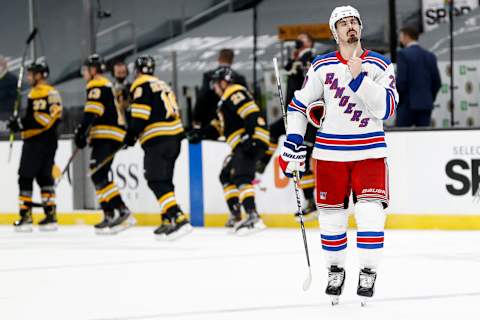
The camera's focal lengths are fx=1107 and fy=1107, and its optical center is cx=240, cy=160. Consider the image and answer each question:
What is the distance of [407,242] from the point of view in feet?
25.1

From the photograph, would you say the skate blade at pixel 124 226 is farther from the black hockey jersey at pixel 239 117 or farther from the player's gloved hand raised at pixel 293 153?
the player's gloved hand raised at pixel 293 153

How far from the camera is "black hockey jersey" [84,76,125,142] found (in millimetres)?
8781

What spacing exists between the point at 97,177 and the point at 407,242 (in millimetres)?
2715

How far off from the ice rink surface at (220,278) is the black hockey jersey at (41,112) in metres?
0.97

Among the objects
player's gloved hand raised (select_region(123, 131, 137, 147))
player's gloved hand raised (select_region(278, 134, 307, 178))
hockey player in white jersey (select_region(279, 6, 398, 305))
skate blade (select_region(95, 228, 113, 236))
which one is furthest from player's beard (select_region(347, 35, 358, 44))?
skate blade (select_region(95, 228, 113, 236))

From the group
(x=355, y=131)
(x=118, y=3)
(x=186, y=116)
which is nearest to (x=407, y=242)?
(x=355, y=131)

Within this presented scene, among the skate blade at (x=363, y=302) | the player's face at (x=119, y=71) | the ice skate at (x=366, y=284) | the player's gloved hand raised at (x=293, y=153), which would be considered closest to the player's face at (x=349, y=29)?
the player's gloved hand raised at (x=293, y=153)

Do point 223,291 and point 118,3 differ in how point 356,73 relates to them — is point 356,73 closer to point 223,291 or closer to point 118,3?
point 223,291

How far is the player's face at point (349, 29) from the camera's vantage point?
15.6 ft

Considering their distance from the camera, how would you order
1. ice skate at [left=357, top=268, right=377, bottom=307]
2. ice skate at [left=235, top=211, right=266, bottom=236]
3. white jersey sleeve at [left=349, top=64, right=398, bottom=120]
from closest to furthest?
white jersey sleeve at [left=349, top=64, right=398, bottom=120] → ice skate at [left=357, top=268, right=377, bottom=307] → ice skate at [left=235, top=211, right=266, bottom=236]

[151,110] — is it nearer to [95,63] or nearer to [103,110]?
[103,110]

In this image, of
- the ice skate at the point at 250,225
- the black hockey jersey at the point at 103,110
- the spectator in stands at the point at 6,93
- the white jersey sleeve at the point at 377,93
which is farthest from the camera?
the spectator in stands at the point at 6,93

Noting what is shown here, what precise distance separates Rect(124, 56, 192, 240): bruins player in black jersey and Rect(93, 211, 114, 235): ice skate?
84 centimetres

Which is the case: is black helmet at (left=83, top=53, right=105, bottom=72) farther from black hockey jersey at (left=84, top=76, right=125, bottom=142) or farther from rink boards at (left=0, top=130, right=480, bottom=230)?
rink boards at (left=0, top=130, right=480, bottom=230)
